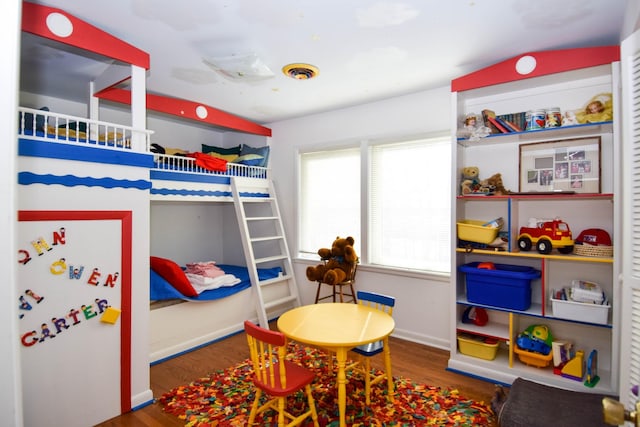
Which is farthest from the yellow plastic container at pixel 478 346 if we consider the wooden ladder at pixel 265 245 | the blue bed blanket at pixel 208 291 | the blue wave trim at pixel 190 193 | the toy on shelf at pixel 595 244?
the blue wave trim at pixel 190 193

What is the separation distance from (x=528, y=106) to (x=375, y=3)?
160 centimetres

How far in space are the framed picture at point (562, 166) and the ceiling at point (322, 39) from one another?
0.68 m

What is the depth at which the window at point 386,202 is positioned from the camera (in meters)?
3.19

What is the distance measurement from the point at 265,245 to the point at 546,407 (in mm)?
3247

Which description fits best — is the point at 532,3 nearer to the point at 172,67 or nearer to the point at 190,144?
the point at 172,67

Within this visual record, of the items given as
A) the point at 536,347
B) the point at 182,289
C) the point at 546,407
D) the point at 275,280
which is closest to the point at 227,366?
the point at 182,289

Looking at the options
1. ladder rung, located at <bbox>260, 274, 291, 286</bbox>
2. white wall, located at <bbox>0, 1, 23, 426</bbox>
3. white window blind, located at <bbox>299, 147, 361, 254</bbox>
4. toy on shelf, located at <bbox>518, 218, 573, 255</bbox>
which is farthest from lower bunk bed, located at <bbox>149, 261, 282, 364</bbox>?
toy on shelf, located at <bbox>518, 218, 573, 255</bbox>

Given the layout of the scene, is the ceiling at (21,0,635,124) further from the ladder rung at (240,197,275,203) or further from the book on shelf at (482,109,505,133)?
the ladder rung at (240,197,275,203)

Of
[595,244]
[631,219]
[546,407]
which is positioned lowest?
[546,407]

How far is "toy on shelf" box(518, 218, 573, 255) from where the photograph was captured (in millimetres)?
2352

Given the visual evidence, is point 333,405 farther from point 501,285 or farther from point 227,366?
point 501,285

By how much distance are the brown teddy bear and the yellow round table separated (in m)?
0.74

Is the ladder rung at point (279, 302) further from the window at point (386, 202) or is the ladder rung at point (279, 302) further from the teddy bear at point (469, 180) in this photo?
the teddy bear at point (469, 180)

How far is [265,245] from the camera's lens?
4418 mm
